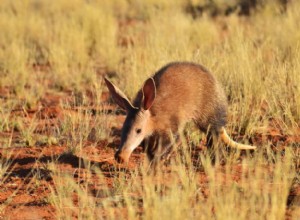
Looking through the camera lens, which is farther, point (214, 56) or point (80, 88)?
point (80, 88)

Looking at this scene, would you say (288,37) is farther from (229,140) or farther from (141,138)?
(141,138)

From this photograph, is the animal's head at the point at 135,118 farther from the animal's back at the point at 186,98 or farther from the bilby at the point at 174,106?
the animal's back at the point at 186,98

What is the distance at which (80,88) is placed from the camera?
9109 millimetres

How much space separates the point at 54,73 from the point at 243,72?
415 centimetres

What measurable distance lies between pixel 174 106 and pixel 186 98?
20 centimetres

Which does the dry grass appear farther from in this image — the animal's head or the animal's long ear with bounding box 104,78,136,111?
the animal's long ear with bounding box 104,78,136,111

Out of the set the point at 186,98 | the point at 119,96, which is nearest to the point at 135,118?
the point at 119,96

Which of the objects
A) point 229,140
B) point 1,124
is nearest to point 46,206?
point 229,140

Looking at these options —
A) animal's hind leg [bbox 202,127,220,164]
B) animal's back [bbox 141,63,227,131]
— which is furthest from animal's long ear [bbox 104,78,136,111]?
animal's hind leg [bbox 202,127,220,164]

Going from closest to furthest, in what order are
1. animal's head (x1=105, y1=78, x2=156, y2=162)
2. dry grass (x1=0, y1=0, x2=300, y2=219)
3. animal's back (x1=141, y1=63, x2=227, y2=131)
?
dry grass (x1=0, y1=0, x2=300, y2=219), animal's head (x1=105, y1=78, x2=156, y2=162), animal's back (x1=141, y1=63, x2=227, y2=131)

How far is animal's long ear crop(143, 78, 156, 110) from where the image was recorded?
192 inches

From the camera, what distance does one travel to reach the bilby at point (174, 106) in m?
4.96

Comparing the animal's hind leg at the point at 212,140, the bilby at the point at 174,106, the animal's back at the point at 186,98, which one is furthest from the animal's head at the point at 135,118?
the animal's hind leg at the point at 212,140

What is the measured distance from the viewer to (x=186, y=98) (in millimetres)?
5535
